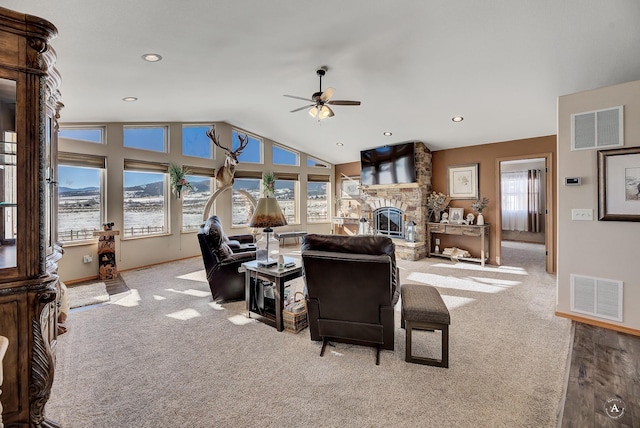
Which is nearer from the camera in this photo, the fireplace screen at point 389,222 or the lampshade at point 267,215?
the lampshade at point 267,215

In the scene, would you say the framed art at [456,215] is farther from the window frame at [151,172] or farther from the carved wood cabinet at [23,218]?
the carved wood cabinet at [23,218]

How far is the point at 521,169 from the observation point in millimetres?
9367

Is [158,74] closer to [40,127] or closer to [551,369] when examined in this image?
[40,127]

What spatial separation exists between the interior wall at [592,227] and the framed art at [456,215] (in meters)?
3.13

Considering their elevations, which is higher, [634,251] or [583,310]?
[634,251]

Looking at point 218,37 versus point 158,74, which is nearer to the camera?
point 218,37

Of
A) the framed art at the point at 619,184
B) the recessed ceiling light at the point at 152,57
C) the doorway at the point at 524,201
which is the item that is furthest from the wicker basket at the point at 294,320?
the doorway at the point at 524,201

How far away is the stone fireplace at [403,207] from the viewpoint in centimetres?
664

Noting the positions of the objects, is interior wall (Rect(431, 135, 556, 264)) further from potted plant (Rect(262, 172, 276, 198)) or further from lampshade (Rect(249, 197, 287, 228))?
lampshade (Rect(249, 197, 287, 228))

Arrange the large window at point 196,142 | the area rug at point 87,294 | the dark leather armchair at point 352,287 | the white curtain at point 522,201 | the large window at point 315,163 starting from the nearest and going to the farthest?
1. the dark leather armchair at point 352,287
2. the area rug at point 87,294
3. the large window at point 196,142
4. the large window at point 315,163
5. the white curtain at point 522,201

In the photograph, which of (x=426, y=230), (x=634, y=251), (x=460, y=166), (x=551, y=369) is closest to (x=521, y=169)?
(x=460, y=166)

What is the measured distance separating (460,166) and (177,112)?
6.00 metres

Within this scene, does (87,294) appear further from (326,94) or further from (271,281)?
(326,94)

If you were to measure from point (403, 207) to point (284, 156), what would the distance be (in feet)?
12.1
